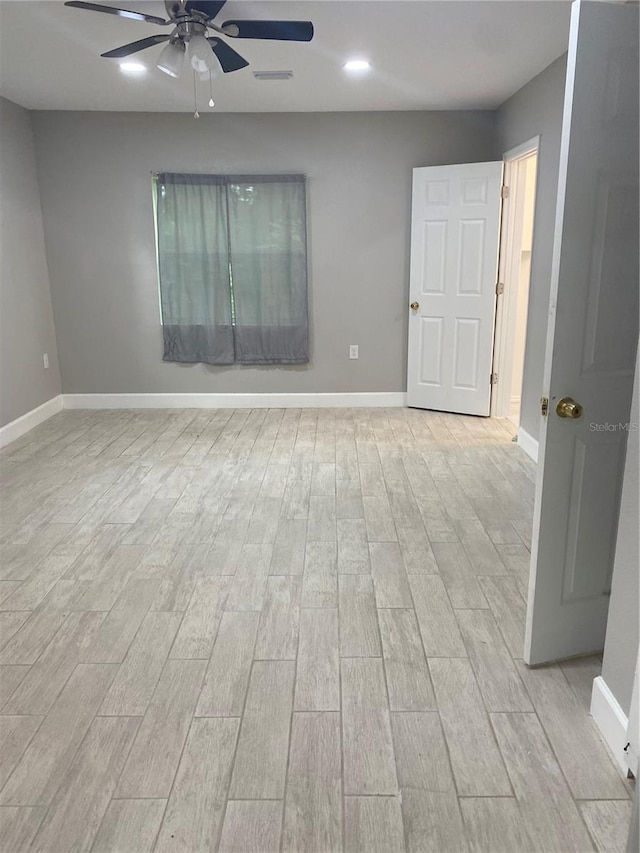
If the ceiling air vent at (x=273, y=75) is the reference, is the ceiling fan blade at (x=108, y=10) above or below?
below

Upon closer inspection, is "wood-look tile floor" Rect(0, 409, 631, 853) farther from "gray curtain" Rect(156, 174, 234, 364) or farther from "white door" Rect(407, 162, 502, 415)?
"gray curtain" Rect(156, 174, 234, 364)

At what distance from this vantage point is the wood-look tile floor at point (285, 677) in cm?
158

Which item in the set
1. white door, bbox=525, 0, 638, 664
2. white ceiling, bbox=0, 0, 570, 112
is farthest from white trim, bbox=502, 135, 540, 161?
white door, bbox=525, 0, 638, 664

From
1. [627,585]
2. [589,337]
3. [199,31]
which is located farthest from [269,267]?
[627,585]

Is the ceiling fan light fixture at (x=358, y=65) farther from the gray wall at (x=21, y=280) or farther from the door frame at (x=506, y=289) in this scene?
the gray wall at (x=21, y=280)

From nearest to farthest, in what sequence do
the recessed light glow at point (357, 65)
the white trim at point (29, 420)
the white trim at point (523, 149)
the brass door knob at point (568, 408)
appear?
1. the brass door knob at point (568, 408)
2. the recessed light glow at point (357, 65)
3. the white trim at point (523, 149)
4. the white trim at point (29, 420)

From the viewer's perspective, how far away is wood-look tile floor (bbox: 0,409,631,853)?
5.20ft

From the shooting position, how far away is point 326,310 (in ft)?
→ 18.2

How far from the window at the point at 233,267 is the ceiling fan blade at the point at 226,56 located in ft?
6.82

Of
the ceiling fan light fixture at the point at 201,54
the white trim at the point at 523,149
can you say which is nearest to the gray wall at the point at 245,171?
the white trim at the point at 523,149

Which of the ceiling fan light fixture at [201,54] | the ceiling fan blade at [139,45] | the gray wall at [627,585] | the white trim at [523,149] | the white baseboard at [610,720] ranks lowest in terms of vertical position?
the white baseboard at [610,720]

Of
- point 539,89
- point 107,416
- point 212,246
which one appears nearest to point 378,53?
point 539,89

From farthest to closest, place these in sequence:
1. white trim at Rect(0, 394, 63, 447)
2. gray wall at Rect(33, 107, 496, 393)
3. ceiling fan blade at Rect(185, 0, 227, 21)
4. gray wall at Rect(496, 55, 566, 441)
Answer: gray wall at Rect(33, 107, 496, 393), white trim at Rect(0, 394, 63, 447), gray wall at Rect(496, 55, 566, 441), ceiling fan blade at Rect(185, 0, 227, 21)

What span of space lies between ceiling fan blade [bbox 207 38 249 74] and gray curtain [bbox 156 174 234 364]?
2122 millimetres
